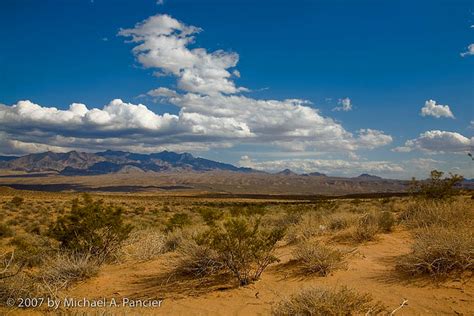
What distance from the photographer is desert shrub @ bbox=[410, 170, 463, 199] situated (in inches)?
690

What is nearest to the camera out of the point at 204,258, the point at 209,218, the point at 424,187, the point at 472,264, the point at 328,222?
the point at 472,264

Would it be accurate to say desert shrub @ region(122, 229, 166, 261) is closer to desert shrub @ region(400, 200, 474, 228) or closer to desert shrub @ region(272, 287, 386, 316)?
desert shrub @ region(272, 287, 386, 316)

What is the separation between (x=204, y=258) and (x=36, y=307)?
3878 millimetres

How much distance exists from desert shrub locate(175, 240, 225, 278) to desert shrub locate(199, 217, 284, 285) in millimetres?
366

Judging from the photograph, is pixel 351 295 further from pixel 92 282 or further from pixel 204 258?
pixel 92 282

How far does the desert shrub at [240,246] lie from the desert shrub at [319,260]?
0.80 metres

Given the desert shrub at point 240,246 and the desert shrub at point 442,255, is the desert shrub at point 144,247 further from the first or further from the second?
the desert shrub at point 442,255

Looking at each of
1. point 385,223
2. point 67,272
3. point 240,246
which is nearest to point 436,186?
point 385,223

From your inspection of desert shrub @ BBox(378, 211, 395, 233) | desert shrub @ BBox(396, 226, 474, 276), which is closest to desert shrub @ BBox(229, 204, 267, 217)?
desert shrub @ BBox(396, 226, 474, 276)

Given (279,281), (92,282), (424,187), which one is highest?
(424,187)

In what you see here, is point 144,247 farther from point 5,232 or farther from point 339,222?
point 5,232

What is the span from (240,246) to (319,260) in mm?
1928

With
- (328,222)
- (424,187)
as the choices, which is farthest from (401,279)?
(424,187)

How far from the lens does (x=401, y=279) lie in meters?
7.28
